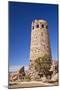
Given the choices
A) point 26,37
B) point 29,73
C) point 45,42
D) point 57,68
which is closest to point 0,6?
point 26,37

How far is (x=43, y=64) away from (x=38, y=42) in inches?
9.7

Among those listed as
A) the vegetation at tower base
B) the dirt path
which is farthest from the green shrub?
the dirt path

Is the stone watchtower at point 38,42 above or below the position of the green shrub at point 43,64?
above

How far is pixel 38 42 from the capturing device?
229 centimetres

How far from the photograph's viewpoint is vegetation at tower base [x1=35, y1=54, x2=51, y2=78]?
2.28 meters

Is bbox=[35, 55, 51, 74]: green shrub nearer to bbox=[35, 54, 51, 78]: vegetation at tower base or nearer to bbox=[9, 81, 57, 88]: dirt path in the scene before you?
bbox=[35, 54, 51, 78]: vegetation at tower base

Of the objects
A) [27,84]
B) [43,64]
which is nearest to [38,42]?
[43,64]

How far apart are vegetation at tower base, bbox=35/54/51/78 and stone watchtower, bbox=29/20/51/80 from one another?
0.11ft

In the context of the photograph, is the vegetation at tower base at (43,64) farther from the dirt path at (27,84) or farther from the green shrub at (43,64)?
the dirt path at (27,84)

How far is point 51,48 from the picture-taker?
2.32 metres

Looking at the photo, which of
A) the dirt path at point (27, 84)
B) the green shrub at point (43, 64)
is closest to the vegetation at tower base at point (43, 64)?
the green shrub at point (43, 64)

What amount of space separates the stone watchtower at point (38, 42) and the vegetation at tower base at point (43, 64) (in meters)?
0.03

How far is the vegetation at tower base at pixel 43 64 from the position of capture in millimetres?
2283

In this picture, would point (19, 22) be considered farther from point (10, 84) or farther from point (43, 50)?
point (10, 84)
